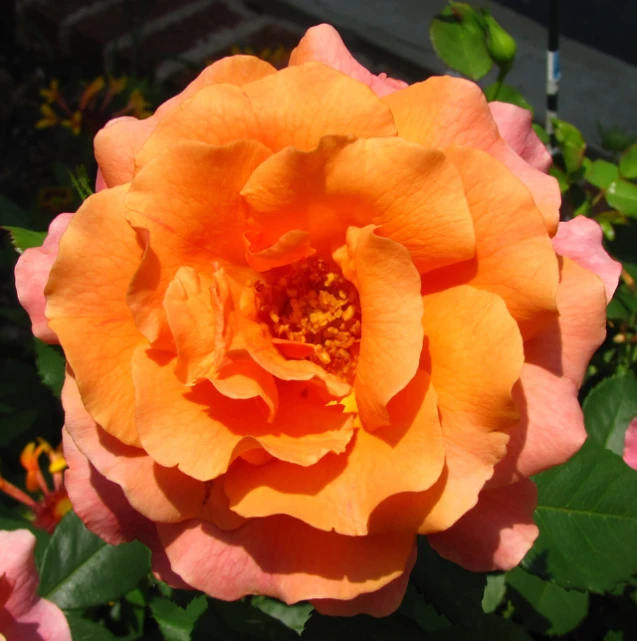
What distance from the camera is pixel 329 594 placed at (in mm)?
891

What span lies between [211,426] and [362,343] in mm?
210

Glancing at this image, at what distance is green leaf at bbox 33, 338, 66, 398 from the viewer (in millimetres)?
1399

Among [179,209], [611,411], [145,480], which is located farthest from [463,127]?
[611,411]

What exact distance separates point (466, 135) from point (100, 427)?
0.58 meters

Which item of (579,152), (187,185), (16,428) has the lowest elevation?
(16,428)

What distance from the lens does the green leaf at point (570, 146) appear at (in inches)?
58.2

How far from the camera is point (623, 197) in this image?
1.48 meters

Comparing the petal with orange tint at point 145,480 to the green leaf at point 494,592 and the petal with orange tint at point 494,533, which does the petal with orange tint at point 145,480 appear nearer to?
the petal with orange tint at point 494,533

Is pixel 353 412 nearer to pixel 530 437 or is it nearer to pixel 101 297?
pixel 530 437

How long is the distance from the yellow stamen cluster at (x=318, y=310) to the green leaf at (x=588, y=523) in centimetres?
51

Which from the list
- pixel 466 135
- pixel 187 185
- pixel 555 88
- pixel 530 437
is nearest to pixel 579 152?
pixel 555 88

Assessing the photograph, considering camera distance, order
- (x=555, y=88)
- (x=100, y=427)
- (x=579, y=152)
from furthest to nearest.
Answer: (x=555, y=88), (x=579, y=152), (x=100, y=427)

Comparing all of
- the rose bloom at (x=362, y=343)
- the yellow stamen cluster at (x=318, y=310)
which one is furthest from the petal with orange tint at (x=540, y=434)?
the yellow stamen cluster at (x=318, y=310)

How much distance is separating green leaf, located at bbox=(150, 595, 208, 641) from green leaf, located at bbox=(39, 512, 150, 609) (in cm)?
7
